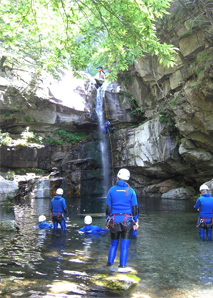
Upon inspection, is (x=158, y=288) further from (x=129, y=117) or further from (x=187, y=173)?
(x=129, y=117)

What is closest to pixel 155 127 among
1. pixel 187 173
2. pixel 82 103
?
pixel 187 173

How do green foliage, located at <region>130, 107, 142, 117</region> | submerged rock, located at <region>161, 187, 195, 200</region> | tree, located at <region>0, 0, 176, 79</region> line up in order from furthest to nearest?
green foliage, located at <region>130, 107, 142, 117</region>
submerged rock, located at <region>161, 187, 195, 200</region>
tree, located at <region>0, 0, 176, 79</region>

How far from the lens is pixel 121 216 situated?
15.3 feet

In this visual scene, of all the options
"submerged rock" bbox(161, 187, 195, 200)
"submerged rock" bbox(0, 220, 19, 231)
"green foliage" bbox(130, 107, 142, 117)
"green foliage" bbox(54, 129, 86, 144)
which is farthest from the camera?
"green foliage" bbox(54, 129, 86, 144)

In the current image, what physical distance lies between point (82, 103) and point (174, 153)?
1262 cm

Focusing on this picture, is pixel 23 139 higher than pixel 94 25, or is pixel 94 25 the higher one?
pixel 23 139

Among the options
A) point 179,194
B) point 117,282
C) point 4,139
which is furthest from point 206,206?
point 4,139

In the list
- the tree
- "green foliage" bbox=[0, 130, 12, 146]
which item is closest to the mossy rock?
the tree

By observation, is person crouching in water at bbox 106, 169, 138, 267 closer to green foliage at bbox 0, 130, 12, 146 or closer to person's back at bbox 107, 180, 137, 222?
person's back at bbox 107, 180, 137, 222

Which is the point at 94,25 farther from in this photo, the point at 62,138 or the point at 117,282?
the point at 62,138

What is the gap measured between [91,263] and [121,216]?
1350 millimetres

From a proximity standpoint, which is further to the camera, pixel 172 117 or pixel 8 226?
pixel 172 117

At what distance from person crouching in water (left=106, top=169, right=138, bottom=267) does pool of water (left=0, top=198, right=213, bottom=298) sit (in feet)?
1.50

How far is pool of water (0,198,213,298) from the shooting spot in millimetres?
3637
